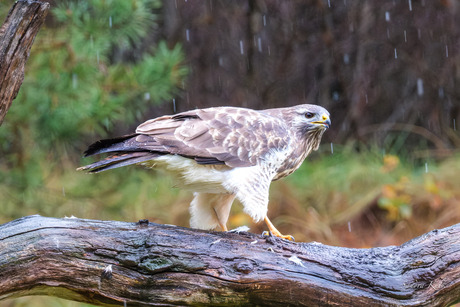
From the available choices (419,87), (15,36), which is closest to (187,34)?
(419,87)

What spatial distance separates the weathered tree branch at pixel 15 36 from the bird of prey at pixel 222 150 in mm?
522

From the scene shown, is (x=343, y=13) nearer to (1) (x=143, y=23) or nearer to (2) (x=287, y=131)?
(1) (x=143, y=23)

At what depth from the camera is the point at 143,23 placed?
4.59m

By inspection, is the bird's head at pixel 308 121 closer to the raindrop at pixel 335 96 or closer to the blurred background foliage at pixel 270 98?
the blurred background foliage at pixel 270 98

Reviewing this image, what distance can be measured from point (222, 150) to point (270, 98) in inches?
195

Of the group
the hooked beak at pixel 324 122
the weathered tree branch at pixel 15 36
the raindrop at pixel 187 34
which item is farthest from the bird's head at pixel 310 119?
the raindrop at pixel 187 34

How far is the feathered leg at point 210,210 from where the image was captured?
11.6ft

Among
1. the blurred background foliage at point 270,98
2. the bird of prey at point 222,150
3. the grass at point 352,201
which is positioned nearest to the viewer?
the bird of prey at point 222,150

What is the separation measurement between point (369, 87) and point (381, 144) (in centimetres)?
92

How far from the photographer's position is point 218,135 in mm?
3254

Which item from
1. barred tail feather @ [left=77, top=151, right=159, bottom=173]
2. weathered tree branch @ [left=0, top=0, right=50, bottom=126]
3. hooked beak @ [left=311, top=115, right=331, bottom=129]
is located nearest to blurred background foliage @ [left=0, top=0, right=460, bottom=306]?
barred tail feather @ [left=77, top=151, right=159, bottom=173]

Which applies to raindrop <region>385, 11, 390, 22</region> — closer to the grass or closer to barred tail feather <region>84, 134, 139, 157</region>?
the grass

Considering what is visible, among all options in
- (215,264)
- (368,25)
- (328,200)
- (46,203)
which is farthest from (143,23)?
(368,25)

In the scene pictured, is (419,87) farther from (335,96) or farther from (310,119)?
(310,119)
